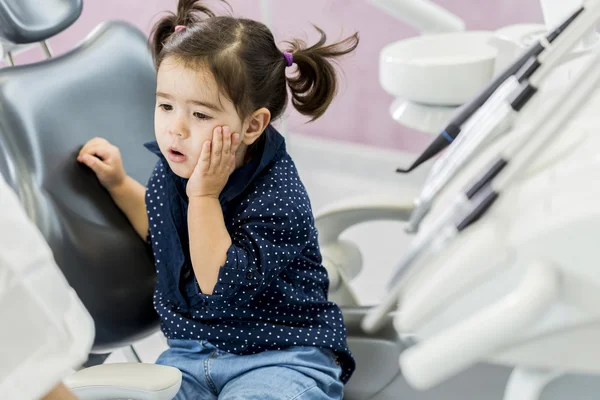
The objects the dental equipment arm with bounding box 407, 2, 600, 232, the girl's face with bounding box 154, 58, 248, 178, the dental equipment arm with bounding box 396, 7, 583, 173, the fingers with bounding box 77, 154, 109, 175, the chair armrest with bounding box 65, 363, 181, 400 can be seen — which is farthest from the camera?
the fingers with bounding box 77, 154, 109, 175

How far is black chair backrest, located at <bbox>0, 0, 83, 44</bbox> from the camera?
3.64ft

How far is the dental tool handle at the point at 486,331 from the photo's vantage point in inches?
16.6

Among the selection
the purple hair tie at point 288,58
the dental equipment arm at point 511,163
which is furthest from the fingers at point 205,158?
the dental equipment arm at point 511,163

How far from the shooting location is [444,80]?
1109 mm

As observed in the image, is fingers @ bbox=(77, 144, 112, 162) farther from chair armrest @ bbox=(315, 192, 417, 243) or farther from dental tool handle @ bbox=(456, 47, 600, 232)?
dental tool handle @ bbox=(456, 47, 600, 232)

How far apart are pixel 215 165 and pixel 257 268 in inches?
5.5

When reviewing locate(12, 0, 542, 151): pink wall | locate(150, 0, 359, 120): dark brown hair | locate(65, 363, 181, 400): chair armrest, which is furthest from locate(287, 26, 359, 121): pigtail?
locate(12, 0, 542, 151): pink wall

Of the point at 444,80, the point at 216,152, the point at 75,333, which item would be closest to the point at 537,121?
the point at 75,333

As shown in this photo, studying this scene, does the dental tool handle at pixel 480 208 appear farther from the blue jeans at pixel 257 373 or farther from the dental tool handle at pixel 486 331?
the blue jeans at pixel 257 373

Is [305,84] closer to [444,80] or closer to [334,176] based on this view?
[444,80]

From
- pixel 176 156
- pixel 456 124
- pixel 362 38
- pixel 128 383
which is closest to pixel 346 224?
pixel 176 156

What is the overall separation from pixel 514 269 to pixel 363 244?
6.65ft

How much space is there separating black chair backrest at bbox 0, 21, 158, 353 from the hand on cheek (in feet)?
0.55

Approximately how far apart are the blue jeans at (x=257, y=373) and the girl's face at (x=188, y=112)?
0.27m
